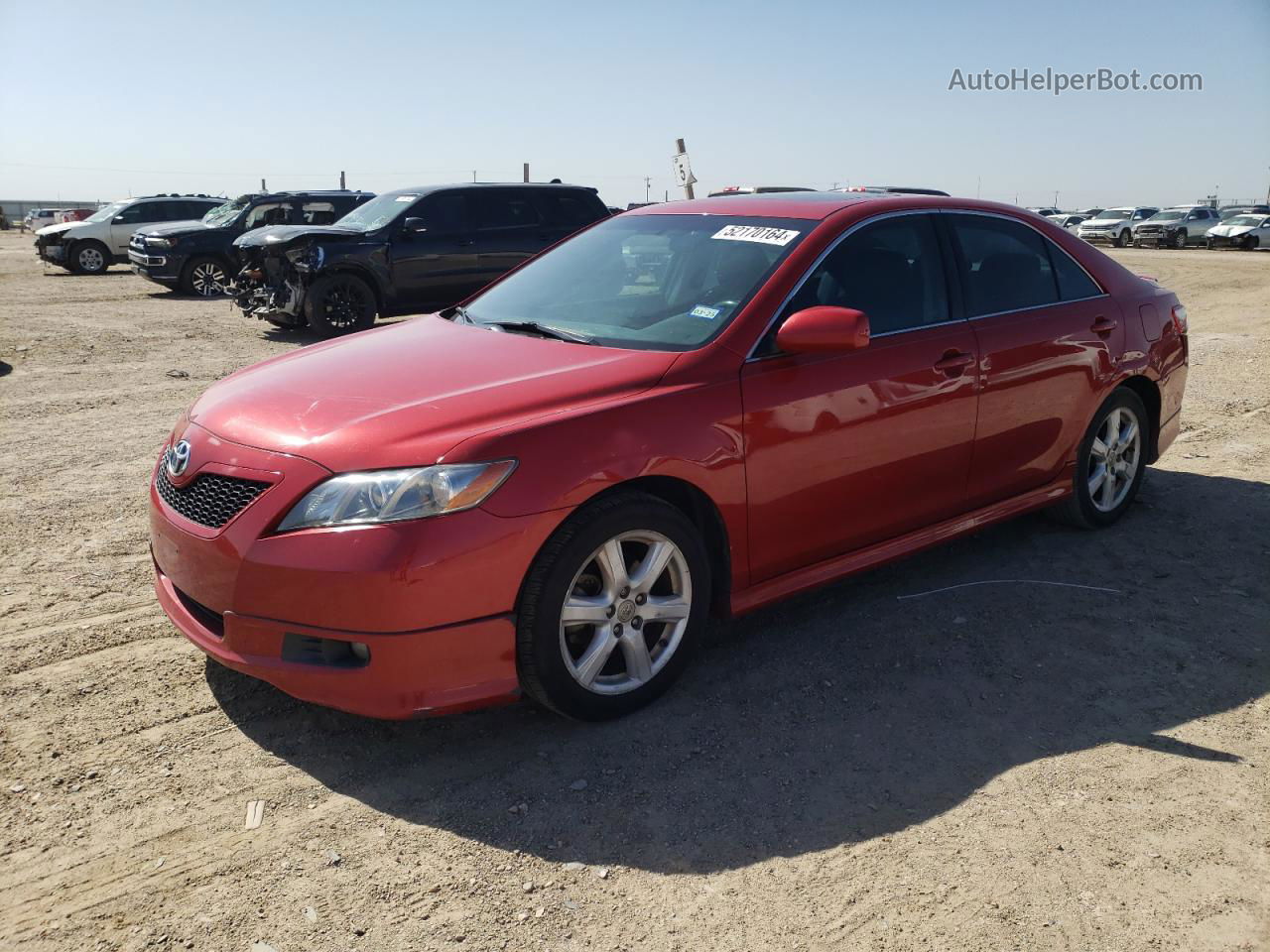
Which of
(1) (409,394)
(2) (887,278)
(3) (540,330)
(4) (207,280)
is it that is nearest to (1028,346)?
(2) (887,278)

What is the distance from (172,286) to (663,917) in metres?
19.0

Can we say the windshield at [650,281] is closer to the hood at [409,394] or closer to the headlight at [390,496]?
the hood at [409,394]

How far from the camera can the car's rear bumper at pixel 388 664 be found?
3020 mm

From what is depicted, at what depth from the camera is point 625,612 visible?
11.2 feet

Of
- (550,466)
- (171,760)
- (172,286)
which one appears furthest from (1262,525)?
(172,286)

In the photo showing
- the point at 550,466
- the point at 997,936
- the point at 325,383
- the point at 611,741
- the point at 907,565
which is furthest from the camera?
the point at 907,565

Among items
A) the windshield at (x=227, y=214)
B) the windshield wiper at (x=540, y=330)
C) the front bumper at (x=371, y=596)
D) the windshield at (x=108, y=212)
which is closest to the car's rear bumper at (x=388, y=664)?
the front bumper at (x=371, y=596)

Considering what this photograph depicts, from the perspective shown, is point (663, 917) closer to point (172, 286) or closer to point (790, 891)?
point (790, 891)

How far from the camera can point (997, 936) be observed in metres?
2.50

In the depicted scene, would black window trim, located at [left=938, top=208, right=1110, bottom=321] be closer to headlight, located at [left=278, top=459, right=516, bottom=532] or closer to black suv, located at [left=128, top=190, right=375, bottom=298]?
headlight, located at [left=278, top=459, right=516, bottom=532]

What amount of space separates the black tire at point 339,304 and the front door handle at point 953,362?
9.72m

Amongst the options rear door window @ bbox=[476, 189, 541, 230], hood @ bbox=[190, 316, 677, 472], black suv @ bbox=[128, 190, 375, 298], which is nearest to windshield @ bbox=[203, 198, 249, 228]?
black suv @ bbox=[128, 190, 375, 298]

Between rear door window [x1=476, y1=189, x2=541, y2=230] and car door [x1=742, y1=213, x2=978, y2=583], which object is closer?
car door [x1=742, y1=213, x2=978, y2=583]

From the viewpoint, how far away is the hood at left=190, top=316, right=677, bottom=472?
123 inches
